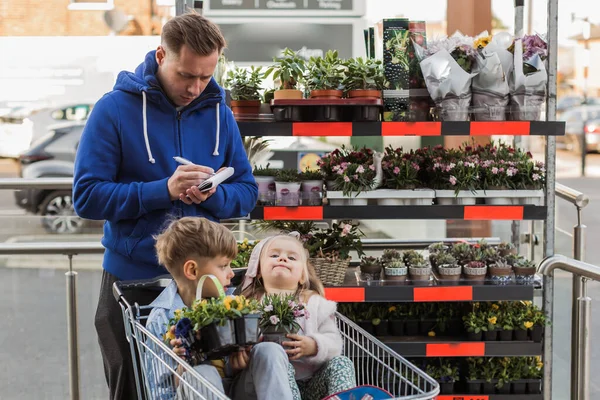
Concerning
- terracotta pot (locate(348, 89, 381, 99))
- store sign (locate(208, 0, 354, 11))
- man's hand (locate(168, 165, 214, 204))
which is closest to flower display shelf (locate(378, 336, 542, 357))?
terracotta pot (locate(348, 89, 381, 99))

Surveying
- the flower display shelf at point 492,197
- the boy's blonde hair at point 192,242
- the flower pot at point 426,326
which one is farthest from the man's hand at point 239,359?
the flower pot at point 426,326

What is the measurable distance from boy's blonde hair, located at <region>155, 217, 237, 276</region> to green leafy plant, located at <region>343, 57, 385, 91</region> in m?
1.68

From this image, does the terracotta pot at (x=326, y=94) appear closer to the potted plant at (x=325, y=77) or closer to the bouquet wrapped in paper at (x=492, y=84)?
the potted plant at (x=325, y=77)

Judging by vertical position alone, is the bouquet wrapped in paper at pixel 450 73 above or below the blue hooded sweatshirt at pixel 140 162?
above

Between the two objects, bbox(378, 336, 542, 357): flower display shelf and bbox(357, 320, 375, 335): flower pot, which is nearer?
bbox(378, 336, 542, 357): flower display shelf

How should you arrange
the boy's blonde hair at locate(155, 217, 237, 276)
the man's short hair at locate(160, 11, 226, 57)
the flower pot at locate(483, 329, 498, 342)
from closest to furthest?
the boy's blonde hair at locate(155, 217, 237, 276)
the man's short hair at locate(160, 11, 226, 57)
the flower pot at locate(483, 329, 498, 342)

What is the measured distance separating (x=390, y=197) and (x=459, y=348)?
2.42 ft

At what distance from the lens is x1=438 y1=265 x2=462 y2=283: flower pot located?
3.66 metres

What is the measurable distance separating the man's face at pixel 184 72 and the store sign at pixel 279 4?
441 centimetres

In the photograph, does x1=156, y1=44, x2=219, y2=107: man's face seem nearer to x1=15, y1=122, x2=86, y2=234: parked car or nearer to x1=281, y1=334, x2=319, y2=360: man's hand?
x1=281, y1=334, x2=319, y2=360: man's hand

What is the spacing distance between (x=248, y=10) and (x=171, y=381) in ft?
16.9

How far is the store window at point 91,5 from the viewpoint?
12.4m

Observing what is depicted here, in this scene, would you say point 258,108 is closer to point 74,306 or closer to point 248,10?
point 74,306

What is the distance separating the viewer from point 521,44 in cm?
362
